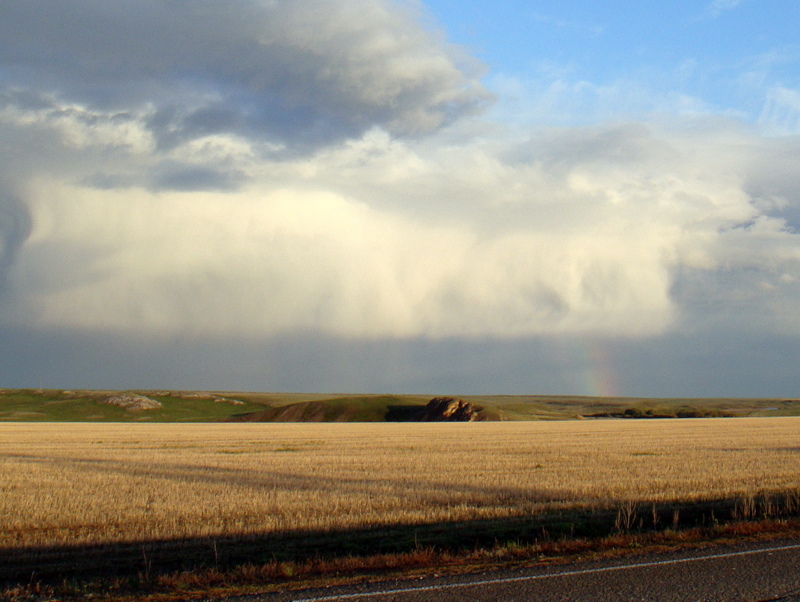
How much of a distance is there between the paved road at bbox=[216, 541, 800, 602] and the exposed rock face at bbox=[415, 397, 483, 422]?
13165cm

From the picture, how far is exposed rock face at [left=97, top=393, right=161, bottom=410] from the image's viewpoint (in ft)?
586

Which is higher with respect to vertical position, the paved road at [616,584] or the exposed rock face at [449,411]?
the paved road at [616,584]

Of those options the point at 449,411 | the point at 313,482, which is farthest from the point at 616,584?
the point at 449,411

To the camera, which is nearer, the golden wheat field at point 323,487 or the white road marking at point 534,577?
the white road marking at point 534,577

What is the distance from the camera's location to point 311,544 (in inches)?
554

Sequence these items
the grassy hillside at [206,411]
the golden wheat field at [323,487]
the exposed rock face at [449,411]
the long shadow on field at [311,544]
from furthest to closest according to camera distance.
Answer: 1. the grassy hillside at [206,411]
2. the exposed rock face at [449,411]
3. the golden wheat field at [323,487]
4. the long shadow on field at [311,544]

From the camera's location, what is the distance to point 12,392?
199m

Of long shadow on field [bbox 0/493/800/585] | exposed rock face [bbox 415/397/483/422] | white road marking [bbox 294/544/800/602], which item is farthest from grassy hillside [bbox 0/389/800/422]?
white road marking [bbox 294/544/800/602]

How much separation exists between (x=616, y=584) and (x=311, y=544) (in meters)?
6.63

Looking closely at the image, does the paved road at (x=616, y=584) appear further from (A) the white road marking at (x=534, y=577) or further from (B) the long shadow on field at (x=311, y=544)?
(B) the long shadow on field at (x=311, y=544)

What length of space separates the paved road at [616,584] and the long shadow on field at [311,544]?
7.92ft

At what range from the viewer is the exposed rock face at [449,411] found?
471 ft

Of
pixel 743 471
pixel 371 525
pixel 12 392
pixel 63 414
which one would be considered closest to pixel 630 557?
pixel 371 525

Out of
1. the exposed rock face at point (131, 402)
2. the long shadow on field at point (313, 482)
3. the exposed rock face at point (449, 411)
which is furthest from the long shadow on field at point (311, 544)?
the exposed rock face at point (131, 402)
